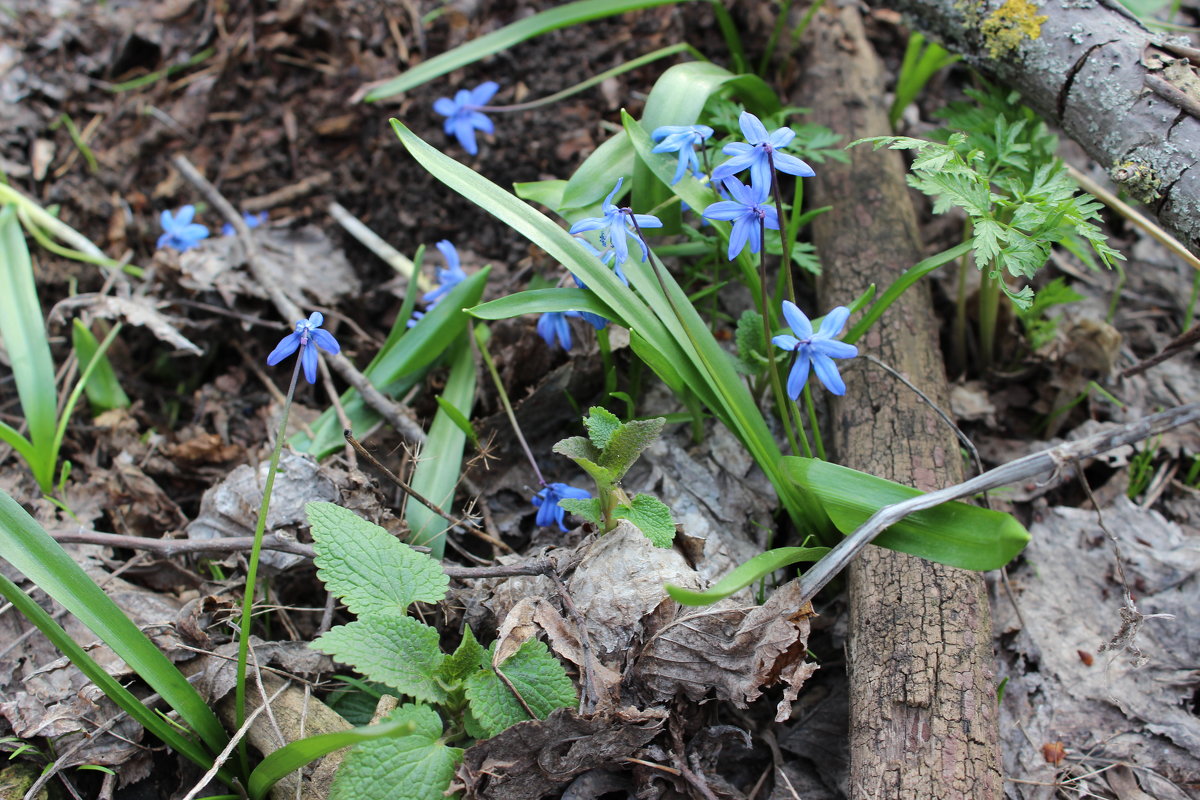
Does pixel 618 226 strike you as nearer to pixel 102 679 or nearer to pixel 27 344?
pixel 102 679

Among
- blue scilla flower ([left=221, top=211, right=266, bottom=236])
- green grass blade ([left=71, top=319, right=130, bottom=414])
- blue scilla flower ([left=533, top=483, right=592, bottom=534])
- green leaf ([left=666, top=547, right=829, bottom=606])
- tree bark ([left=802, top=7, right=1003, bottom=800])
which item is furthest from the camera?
blue scilla flower ([left=221, top=211, right=266, bottom=236])

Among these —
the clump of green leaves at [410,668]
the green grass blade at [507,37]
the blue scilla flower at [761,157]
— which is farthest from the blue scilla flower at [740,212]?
the green grass blade at [507,37]

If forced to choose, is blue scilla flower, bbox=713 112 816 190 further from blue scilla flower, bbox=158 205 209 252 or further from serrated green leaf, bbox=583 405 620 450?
blue scilla flower, bbox=158 205 209 252

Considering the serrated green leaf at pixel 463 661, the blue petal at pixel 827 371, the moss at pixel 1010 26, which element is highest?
the moss at pixel 1010 26

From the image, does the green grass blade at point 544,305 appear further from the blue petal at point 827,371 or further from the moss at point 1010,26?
the moss at point 1010,26

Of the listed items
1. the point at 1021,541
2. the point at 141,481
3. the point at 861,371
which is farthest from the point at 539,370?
the point at 1021,541

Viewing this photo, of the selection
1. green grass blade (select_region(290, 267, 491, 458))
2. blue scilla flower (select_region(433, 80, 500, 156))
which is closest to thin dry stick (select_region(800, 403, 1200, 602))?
green grass blade (select_region(290, 267, 491, 458))

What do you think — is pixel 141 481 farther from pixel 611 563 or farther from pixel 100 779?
pixel 611 563
